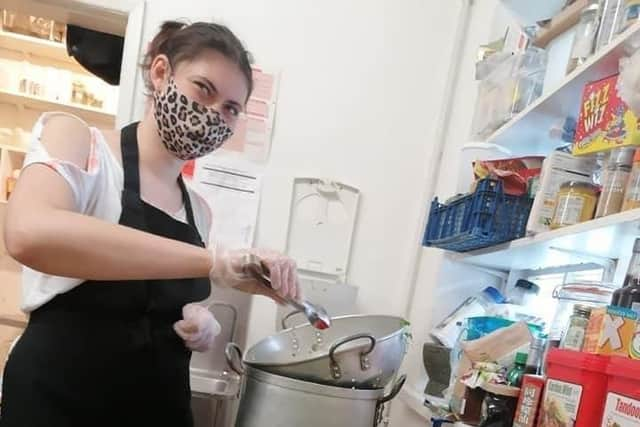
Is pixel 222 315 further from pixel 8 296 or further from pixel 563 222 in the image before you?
pixel 8 296

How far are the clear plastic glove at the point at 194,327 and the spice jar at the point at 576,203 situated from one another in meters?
0.61

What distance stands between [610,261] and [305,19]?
44.0 inches

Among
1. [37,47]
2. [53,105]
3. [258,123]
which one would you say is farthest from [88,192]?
[37,47]

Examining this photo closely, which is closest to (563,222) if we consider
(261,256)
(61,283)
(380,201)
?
(261,256)

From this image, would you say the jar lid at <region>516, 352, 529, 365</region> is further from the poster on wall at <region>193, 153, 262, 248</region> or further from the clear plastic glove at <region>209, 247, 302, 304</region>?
the poster on wall at <region>193, 153, 262, 248</region>

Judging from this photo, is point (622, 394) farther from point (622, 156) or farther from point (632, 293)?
point (622, 156)

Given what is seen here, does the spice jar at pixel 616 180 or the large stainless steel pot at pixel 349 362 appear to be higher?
the spice jar at pixel 616 180

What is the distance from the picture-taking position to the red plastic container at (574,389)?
29.1 inches

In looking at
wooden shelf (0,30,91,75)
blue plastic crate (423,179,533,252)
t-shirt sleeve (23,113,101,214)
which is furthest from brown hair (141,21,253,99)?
wooden shelf (0,30,91,75)

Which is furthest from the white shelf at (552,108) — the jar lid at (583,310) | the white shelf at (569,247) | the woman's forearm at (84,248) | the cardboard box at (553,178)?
the woman's forearm at (84,248)

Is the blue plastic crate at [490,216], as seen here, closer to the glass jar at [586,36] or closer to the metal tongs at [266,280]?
the glass jar at [586,36]

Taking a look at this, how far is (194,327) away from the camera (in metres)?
1.04

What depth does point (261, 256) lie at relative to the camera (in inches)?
Answer: 34.8

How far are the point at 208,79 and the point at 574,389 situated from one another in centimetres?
75
